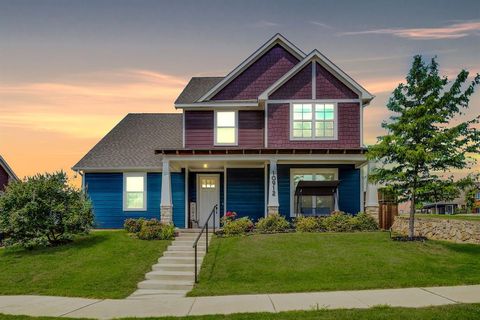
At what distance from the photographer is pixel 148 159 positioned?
22094 millimetres

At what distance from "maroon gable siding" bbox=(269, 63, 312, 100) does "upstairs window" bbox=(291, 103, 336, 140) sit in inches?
16.6

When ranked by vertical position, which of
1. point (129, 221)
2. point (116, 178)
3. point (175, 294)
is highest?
point (116, 178)

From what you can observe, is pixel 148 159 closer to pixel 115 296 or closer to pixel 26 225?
pixel 26 225

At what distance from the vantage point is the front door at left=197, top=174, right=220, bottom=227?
845 inches

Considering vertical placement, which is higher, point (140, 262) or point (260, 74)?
point (260, 74)

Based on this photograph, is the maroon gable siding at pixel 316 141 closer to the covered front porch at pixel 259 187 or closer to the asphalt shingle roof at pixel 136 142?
the covered front porch at pixel 259 187

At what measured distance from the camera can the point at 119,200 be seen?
21.7 meters

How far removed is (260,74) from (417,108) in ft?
27.5

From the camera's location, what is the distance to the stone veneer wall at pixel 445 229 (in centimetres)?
1571

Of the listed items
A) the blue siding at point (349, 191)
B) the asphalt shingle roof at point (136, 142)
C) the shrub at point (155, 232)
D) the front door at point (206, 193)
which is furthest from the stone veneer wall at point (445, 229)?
the asphalt shingle roof at point (136, 142)

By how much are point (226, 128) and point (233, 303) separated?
12.3m

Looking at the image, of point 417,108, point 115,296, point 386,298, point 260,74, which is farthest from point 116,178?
point 386,298

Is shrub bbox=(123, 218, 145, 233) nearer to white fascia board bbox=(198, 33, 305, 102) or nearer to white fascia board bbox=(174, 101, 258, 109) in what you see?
white fascia board bbox=(174, 101, 258, 109)

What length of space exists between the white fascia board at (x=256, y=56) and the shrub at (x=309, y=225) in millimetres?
7240
